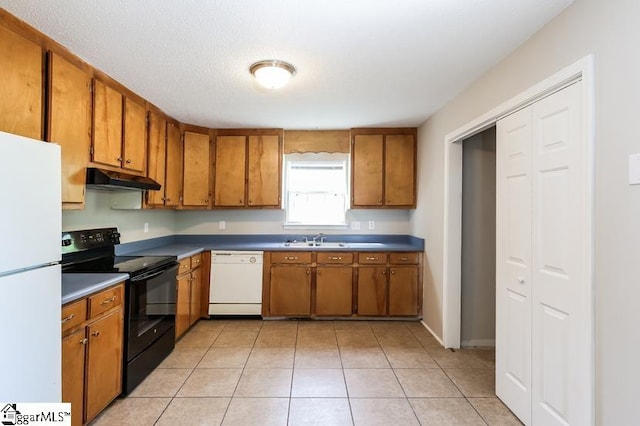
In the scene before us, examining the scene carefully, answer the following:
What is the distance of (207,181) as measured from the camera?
13.1 ft

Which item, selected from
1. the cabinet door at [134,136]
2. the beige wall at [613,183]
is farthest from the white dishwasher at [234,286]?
the beige wall at [613,183]

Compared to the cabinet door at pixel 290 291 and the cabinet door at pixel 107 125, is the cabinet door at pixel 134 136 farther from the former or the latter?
the cabinet door at pixel 290 291

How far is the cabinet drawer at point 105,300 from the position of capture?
6.17 ft

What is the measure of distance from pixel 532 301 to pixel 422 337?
165 centimetres

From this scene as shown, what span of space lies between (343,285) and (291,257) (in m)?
0.72

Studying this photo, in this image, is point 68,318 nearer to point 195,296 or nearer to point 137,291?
point 137,291

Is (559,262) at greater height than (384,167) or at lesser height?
lesser

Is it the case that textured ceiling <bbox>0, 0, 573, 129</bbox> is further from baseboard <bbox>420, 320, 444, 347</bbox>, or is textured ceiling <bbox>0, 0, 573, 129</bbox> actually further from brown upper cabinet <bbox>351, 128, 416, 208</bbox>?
baseboard <bbox>420, 320, 444, 347</bbox>

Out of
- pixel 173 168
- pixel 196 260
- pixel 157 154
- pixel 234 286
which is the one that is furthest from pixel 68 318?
pixel 173 168

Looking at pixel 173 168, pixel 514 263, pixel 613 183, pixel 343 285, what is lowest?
pixel 343 285

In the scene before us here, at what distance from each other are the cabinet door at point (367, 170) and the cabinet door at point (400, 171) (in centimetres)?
9

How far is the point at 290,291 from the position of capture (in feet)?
12.4

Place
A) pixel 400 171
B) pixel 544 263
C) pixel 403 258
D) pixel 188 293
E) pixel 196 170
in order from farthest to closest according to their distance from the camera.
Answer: pixel 400 171 < pixel 196 170 < pixel 403 258 < pixel 188 293 < pixel 544 263

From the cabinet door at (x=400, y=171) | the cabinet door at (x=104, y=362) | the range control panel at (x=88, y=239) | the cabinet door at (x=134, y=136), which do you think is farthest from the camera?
the cabinet door at (x=400, y=171)
